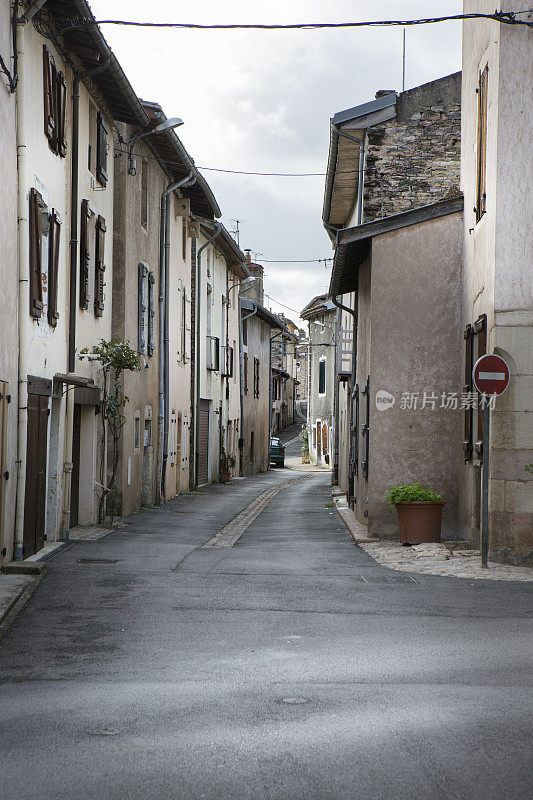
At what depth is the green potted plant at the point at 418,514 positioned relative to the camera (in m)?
14.5

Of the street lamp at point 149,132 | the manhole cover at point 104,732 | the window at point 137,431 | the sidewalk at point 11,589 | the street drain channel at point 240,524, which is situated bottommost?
the street drain channel at point 240,524

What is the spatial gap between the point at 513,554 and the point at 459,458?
382 centimetres

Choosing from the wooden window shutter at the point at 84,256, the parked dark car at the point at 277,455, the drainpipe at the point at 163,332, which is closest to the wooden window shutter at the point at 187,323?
the drainpipe at the point at 163,332

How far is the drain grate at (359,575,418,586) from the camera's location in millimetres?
10922

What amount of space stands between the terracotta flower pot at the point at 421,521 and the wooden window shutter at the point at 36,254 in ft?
19.0

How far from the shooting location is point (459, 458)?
1591 cm

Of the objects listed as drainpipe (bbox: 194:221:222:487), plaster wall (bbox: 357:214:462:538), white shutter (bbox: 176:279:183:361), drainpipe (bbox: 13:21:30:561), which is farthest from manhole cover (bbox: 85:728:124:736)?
drainpipe (bbox: 194:221:222:487)

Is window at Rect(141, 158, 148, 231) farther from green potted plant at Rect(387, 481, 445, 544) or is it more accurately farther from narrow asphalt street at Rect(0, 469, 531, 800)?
narrow asphalt street at Rect(0, 469, 531, 800)

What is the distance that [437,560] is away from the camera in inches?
504

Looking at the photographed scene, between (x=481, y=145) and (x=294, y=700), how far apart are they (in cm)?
1032

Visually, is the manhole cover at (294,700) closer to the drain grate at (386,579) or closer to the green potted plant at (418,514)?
the drain grate at (386,579)

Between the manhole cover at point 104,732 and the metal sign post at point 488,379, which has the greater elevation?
the metal sign post at point 488,379

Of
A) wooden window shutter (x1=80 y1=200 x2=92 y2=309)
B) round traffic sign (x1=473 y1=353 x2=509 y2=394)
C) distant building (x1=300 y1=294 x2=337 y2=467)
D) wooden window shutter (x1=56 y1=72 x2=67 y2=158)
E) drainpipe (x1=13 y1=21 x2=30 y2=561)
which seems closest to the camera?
round traffic sign (x1=473 y1=353 x2=509 y2=394)

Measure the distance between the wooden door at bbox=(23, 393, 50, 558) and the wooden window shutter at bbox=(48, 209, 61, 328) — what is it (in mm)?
1222
